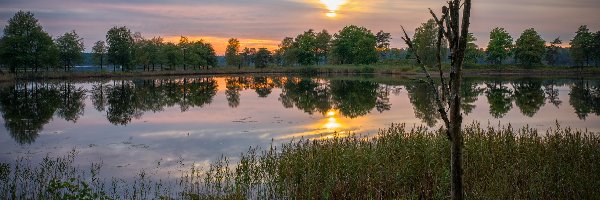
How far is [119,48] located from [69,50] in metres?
14.7

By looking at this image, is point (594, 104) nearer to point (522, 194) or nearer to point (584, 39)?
point (522, 194)

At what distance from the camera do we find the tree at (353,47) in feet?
564

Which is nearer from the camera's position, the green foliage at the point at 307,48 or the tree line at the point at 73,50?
the tree line at the point at 73,50

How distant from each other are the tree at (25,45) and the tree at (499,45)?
128 meters

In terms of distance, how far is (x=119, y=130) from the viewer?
105ft

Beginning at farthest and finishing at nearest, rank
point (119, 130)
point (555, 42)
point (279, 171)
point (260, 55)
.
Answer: point (260, 55) < point (555, 42) < point (119, 130) < point (279, 171)

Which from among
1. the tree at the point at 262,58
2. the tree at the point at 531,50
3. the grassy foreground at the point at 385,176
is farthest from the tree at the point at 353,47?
the grassy foreground at the point at 385,176

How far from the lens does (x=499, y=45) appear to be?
144625 millimetres

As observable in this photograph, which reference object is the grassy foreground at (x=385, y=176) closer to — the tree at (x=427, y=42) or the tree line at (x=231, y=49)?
the tree line at (x=231, y=49)

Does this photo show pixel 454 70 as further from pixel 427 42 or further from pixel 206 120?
pixel 427 42

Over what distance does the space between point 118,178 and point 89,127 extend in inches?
729

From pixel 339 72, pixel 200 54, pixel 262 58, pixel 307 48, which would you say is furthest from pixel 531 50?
pixel 200 54

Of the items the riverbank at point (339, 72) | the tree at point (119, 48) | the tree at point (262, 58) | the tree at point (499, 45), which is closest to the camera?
the riverbank at point (339, 72)

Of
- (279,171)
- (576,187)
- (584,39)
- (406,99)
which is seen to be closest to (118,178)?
(279,171)
